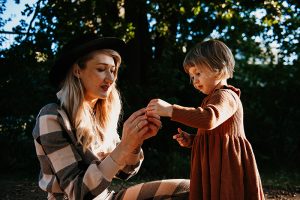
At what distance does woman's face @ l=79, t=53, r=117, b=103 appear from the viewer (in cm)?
268

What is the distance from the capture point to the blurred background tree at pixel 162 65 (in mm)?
8117

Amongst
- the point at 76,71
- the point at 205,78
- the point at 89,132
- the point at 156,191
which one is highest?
the point at 76,71

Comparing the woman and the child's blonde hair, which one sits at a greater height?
the child's blonde hair

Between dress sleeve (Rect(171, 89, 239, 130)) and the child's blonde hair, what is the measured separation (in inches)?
8.2

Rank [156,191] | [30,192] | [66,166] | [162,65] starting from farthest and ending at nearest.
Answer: [162,65], [30,192], [156,191], [66,166]

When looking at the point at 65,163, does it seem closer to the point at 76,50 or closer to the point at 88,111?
the point at 88,111

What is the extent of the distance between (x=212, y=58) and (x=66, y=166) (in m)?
1.08

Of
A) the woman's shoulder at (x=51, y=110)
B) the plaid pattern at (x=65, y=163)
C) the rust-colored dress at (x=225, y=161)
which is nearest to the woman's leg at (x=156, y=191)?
the rust-colored dress at (x=225, y=161)

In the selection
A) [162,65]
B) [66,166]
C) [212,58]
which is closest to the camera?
[66,166]

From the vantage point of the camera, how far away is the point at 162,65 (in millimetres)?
9438

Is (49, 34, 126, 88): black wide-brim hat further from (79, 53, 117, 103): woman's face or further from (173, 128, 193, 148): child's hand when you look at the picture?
(173, 128, 193, 148): child's hand

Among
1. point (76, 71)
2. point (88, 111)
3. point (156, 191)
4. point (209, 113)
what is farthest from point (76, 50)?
point (156, 191)

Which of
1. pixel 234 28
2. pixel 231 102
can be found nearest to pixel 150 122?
pixel 231 102

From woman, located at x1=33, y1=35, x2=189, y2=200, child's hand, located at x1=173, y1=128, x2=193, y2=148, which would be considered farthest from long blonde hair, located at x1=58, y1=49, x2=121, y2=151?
child's hand, located at x1=173, y1=128, x2=193, y2=148
